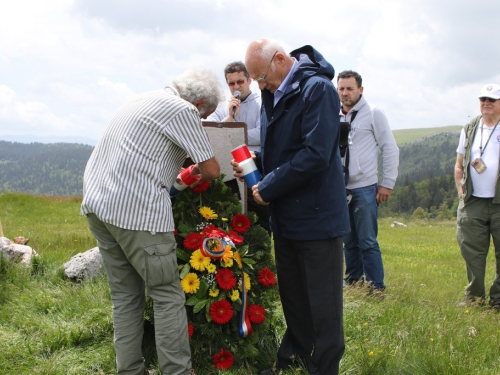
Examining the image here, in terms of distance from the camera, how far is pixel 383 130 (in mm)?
5867

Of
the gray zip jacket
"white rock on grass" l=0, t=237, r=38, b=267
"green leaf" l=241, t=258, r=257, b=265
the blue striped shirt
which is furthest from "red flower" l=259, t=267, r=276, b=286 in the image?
"white rock on grass" l=0, t=237, r=38, b=267

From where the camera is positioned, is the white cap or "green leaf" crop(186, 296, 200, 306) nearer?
"green leaf" crop(186, 296, 200, 306)

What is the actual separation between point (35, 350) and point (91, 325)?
1.58 feet

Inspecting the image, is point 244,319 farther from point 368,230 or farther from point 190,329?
point 368,230

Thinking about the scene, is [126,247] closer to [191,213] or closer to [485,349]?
[191,213]

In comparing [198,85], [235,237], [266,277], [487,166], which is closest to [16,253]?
[235,237]

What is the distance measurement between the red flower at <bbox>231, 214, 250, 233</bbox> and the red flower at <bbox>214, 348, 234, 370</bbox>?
3.10ft

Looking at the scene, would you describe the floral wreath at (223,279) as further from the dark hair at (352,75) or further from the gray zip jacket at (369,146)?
the dark hair at (352,75)

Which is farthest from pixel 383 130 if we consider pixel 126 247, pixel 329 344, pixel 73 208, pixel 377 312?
pixel 73 208

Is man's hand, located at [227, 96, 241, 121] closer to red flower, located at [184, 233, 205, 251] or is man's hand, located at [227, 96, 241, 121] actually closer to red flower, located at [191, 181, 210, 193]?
red flower, located at [191, 181, 210, 193]

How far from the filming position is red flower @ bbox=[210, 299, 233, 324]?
3.61 meters

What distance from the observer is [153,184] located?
3.17 m

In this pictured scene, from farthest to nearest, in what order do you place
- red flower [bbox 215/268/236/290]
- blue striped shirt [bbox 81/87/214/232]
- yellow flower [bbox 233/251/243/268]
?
yellow flower [bbox 233/251/243/268]
red flower [bbox 215/268/236/290]
blue striped shirt [bbox 81/87/214/232]

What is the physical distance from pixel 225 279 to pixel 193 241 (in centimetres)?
38
